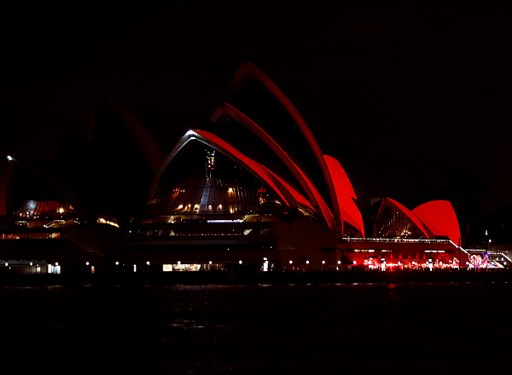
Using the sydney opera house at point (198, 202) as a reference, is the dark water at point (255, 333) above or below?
below

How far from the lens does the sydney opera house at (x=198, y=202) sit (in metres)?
61.3

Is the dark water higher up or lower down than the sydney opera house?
lower down

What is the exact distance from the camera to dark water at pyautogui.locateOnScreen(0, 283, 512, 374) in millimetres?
24375

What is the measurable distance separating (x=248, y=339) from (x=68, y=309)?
13171 millimetres

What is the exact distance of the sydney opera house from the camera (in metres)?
61.3

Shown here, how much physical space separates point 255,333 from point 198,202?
114ft

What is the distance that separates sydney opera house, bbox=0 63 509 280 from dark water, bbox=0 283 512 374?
12844 mm

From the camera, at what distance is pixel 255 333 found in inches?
1214

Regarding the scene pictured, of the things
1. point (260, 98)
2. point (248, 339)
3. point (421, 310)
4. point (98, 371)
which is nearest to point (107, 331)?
point (248, 339)

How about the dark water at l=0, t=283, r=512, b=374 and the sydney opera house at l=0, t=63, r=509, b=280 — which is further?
the sydney opera house at l=0, t=63, r=509, b=280

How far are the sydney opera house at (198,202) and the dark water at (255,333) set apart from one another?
506 inches

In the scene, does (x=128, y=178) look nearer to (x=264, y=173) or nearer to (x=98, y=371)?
(x=264, y=173)

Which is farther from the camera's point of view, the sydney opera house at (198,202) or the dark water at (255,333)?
the sydney opera house at (198,202)

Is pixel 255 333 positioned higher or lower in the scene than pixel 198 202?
lower
